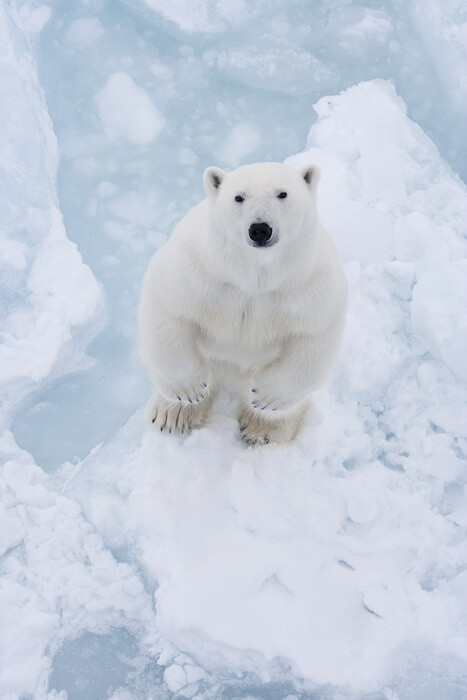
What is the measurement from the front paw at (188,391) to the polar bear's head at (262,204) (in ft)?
2.76

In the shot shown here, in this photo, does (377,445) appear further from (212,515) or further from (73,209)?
(73,209)

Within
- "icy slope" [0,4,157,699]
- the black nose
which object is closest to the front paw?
"icy slope" [0,4,157,699]

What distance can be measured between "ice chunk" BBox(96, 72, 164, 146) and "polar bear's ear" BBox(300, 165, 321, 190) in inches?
95.0

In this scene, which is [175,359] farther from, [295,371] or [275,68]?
[275,68]

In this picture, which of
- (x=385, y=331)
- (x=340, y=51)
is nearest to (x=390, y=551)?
(x=385, y=331)

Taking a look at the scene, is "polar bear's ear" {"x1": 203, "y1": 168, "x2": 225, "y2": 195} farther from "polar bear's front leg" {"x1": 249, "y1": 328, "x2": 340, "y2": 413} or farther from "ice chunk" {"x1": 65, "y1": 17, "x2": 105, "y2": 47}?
"ice chunk" {"x1": 65, "y1": 17, "x2": 105, "y2": 47}

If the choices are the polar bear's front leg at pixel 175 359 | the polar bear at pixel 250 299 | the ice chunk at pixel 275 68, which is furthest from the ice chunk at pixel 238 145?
the polar bear's front leg at pixel 175 359

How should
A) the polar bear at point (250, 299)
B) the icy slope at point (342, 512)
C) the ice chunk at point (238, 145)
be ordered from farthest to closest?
the ice chunk at point (238, 145), the icy slope at point (342, 512), the polar bear at point (250, 299)

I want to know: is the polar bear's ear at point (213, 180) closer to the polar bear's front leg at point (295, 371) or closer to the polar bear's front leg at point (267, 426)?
the polar bear's front leg at point (295, 371)


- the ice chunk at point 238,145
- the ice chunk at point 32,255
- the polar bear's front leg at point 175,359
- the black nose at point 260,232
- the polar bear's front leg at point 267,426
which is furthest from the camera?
the ice chunk at point 238,145

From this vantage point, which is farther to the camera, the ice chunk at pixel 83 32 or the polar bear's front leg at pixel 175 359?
the ice chunk at pixel 83 32

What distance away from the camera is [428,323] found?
337 centimetres

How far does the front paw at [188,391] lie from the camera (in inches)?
107

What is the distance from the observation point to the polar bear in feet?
6.51
